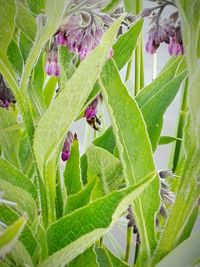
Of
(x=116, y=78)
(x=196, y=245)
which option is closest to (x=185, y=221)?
(x=196, y=245)

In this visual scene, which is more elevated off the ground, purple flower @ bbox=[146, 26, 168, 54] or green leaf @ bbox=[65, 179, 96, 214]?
purple flower @ bbox=[146, 26, 168, 54]

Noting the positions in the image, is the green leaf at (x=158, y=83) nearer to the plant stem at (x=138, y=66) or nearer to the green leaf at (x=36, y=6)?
the plant stem at (x=138, y=66)

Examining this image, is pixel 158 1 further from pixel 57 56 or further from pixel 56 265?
pixel 56 265

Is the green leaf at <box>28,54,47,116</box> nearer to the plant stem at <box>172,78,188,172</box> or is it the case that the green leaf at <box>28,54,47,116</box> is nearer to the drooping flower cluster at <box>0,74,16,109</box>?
the drooping flower cluster at <box>0,74,16,109</box>

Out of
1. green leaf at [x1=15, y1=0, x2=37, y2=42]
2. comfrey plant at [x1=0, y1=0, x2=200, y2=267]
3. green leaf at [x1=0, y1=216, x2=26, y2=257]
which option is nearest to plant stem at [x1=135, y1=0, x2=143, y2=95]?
comfrey plant at [x1=0, y1=0, x2=200, y2=267]

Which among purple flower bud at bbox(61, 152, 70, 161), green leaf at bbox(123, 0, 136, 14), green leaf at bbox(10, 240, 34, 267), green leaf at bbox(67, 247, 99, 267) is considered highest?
green leaf at bbox(123, 0, 136, 14)

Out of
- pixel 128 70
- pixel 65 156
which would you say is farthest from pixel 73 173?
pixel 128 70
